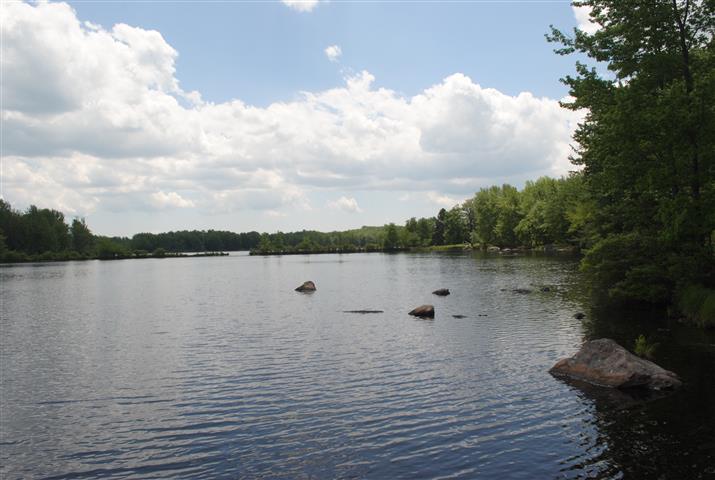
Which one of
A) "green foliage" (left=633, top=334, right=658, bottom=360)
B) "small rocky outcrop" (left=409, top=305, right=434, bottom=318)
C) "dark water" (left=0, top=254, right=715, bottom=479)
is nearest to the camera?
"dark water" (left=0, top=254, right=715, bottom=479)

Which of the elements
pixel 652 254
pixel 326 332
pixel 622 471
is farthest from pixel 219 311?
pixel 622 471

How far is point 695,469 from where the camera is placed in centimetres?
→ 1338

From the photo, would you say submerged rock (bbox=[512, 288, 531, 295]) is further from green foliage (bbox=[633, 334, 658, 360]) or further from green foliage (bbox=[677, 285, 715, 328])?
green foliage (bbox=[633, 334, 658, 360])

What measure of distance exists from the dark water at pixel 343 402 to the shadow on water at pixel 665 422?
0.22ft

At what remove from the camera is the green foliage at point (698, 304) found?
1200 inches

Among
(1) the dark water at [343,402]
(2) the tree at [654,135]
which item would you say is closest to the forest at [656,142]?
(2) the tree at [654,135]

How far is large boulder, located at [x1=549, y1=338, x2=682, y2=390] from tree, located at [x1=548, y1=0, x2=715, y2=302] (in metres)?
11.9

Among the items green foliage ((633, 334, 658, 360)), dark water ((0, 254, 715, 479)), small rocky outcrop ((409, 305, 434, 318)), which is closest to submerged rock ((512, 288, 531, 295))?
dark water ((0, 254, 715, 479))

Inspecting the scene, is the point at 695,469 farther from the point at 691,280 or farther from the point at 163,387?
the point at 691,280

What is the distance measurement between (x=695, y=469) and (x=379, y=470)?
8096mm

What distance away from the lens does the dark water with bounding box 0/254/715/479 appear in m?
14.6

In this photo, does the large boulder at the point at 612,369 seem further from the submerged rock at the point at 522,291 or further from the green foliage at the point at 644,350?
the submerged rock at the point at 522,291

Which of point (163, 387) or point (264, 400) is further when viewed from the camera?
point (163, 387)

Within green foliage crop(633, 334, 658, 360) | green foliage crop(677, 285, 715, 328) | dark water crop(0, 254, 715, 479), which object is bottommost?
dark water crop(0, 254, 715, 479)
